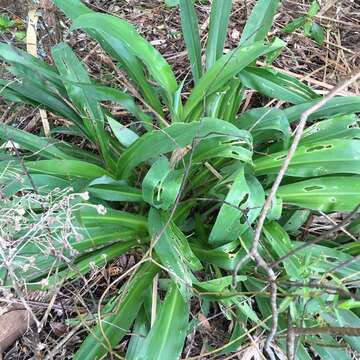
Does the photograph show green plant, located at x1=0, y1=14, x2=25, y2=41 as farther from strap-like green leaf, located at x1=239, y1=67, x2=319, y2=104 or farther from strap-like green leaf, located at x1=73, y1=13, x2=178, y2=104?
strap-like green leaf, located at x1=239, y1=67, x2=319, y2=104

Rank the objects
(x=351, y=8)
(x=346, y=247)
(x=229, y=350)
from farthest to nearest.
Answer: (x=351, y=8), (x=346, y=247), (x=229, y=350)

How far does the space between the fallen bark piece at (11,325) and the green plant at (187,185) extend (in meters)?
0.11

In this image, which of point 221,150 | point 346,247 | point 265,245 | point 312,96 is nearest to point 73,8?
point 221,150

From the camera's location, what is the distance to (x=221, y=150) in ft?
4.01

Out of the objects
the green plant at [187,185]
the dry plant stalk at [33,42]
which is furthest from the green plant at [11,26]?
the green plant at [187,185]

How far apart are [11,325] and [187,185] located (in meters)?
0.56

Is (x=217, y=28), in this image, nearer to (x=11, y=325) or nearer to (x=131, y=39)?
(x=131, y=39)

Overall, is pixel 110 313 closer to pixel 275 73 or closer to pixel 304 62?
pixel 275 73

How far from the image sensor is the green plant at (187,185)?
1.18 meters

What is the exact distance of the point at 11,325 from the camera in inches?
52.0

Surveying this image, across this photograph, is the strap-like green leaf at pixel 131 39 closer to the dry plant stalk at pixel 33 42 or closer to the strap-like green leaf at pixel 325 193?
the strap-like green leaf at pixel 325 193

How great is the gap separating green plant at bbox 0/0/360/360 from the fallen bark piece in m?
0.11

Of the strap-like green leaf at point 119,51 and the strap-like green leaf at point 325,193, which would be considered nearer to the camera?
the strap-like green leaf at point 325,193

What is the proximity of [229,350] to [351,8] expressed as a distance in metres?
1.42
